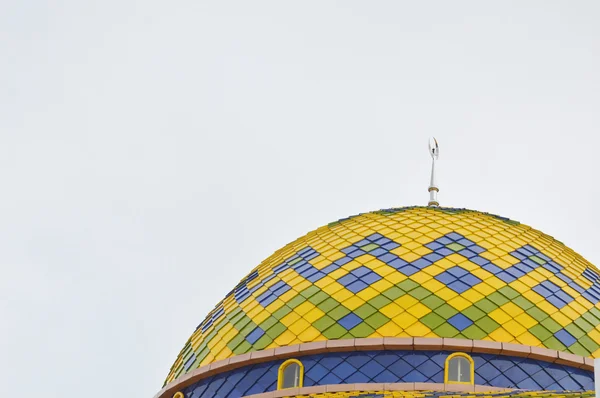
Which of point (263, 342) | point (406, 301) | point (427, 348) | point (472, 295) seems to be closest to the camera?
point (427, 348)

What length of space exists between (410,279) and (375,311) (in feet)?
3.35

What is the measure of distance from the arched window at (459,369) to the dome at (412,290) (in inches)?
19.3

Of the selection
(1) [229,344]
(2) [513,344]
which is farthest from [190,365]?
(2) [513,344]

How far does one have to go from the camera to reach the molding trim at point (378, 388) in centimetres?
2069

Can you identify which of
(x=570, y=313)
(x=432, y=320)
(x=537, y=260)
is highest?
(x=537, y=260)

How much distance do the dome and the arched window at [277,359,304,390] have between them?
0.49 m

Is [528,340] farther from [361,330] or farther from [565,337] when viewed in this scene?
[361,330]

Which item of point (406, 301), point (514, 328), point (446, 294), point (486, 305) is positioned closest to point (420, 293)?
point (406, 301)

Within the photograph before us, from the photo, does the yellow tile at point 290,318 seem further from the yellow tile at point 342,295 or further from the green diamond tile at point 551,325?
the green diamond tile at point 551,325

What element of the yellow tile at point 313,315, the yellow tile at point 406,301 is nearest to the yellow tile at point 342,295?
the yellow tile at point 313,315

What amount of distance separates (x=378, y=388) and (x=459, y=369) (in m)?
1.31

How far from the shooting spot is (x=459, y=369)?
2123cm

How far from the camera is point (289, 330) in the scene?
2294cm

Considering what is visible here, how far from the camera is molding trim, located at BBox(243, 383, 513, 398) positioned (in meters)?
20.7
